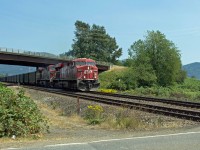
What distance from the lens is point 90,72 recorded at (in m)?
39.9

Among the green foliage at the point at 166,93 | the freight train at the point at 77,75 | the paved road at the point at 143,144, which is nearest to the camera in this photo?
the paved road at the point at 143,144

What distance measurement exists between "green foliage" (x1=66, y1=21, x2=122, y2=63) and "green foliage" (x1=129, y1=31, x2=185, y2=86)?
53.6m

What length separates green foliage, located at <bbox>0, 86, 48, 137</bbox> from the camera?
35.2 feet

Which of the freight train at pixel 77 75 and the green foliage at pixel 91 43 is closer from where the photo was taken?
the freight train at pixel 77 75

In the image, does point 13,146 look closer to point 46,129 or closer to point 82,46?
point 46,129

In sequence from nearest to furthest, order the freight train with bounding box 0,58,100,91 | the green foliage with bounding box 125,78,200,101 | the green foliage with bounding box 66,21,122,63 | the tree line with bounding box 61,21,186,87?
1. the green foliage with bounding box 125,78,200,101
2. the freight train with bounding box 0,58,100,91
3. the tree line with bounding box 61,21,186,87
4. the green foliage with bounding box 66,21,122,63

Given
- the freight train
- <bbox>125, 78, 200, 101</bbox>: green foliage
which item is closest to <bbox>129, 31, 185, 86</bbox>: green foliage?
<bbox>125, 78, 200, 101</bbox>: green foliage

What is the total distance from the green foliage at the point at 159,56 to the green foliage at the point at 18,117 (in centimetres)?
6149

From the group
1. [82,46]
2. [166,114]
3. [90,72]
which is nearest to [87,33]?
[82,46]

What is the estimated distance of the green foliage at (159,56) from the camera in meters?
76.4

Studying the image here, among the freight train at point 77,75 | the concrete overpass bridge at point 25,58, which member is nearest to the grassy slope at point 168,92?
the freight train at point 77,75

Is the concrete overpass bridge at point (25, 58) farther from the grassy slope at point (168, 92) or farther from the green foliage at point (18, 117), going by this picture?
the green foliage at point (18, 117)

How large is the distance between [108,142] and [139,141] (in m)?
0.87

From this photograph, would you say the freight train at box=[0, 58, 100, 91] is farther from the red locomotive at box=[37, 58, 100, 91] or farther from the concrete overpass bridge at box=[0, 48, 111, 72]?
the concrete overpass bridge at box=[0, 48, 111, 72]
